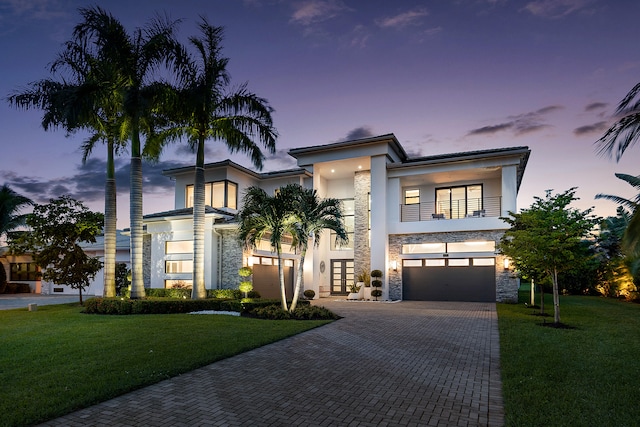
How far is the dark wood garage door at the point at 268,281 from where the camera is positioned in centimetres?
2008

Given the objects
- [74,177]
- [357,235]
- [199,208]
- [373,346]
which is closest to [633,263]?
[357,235]

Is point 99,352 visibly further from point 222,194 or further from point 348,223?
point 348,223

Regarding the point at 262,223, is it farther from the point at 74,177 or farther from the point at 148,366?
the point at 74,177

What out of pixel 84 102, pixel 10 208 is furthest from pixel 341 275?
pixel 10 208

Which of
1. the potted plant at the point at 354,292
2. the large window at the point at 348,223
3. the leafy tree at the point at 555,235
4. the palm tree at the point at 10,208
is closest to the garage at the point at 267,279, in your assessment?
the potted plant at the point at 354,292

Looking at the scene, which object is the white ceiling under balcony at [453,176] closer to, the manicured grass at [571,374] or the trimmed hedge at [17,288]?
the manicured grass at [571,374]

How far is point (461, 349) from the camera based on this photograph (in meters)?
8.84

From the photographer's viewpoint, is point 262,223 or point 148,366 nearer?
point 148,366

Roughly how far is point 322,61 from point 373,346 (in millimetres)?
11346

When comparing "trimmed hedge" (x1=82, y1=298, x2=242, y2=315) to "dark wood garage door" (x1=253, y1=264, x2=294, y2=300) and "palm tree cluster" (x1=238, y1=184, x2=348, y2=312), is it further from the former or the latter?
"dark wood garage door" (x1=253, y1=264, x2=294, y2=300)

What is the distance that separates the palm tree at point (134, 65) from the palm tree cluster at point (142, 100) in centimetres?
4

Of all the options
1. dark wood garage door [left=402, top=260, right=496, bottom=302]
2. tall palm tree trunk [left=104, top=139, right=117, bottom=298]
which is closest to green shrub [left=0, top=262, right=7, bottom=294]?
→ tall palm tree trunk [left=104, top=139, right=117, bottom=298]

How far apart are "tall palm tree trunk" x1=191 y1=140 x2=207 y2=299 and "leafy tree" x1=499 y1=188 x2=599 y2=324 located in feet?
39.6

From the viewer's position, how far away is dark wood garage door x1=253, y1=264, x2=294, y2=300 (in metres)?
20.1
